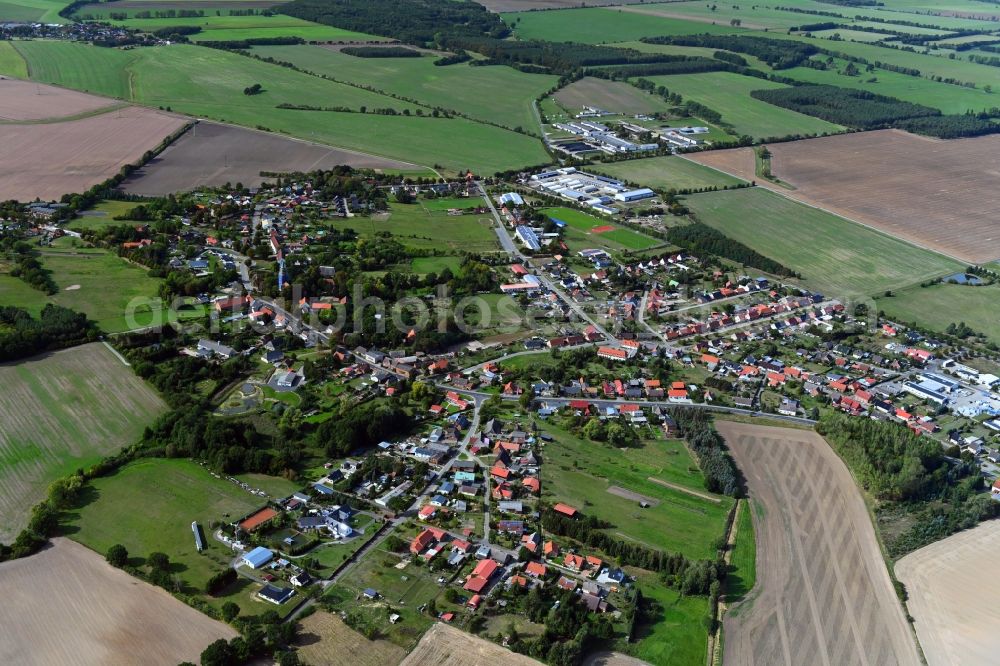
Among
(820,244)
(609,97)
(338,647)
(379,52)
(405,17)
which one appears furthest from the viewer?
(405,17)

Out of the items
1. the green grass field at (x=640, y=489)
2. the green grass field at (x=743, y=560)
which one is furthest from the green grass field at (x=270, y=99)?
the green grass field at (x=743, y=560)

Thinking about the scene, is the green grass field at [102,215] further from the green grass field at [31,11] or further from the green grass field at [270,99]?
the green grass field at [31,11]

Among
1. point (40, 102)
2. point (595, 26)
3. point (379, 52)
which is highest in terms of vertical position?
point (595, 26)

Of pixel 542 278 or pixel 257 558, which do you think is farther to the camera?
pixel 542 278

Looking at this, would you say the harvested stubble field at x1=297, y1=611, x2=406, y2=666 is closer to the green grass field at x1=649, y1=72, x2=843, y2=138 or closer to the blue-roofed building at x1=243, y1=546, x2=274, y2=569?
the blue-roofed building at x1=243, y1=546, x2=274, y2=569

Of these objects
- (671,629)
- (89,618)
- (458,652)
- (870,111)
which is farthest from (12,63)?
(671,629)

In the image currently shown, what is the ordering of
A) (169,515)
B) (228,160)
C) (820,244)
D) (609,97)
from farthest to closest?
1. (609,97)
2. (228,160)
3. (820,244)
4. (169,515)

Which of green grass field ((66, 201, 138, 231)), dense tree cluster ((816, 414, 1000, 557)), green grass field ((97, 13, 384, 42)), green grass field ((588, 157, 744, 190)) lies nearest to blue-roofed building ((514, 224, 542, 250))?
green grass field ((588, 157, 744, 190))

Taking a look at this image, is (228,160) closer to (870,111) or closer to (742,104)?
(742,104)
